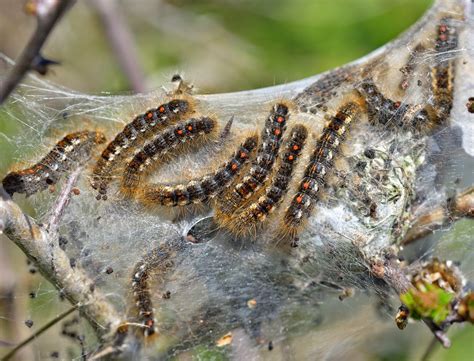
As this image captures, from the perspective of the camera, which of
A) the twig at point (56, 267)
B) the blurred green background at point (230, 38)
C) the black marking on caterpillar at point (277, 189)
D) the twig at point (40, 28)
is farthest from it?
the blurred green background at point (230, 38)

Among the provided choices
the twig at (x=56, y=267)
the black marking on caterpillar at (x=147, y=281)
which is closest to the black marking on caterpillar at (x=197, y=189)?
the black marking on caterpillar at (x=147, y=281)

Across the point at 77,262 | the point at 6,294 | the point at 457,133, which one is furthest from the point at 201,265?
the point at 457,133

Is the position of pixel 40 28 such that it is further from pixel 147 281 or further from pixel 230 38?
pixel 230 38

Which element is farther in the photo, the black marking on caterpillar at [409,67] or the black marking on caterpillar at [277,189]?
the black marking on caterpillar at [409,67]

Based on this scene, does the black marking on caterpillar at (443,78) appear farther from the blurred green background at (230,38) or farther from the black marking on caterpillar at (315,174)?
the blurred green background at (230,38)

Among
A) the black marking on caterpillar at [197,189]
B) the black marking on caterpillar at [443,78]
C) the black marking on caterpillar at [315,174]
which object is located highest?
the black marking on caterpillar at [443,78]

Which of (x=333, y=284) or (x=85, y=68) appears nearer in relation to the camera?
(x=333, y=284)

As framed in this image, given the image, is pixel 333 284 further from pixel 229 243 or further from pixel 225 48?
pixel 225 48
